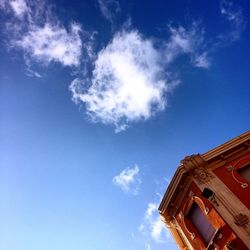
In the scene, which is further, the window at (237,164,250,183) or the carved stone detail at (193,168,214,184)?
the carved stone detail at (193,168,214,184)

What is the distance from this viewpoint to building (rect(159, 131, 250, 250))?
557 inches

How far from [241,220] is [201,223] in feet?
11.3

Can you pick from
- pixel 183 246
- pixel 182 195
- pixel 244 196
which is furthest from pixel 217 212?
pixel 183 246

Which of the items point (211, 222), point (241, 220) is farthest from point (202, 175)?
point (241, 220)

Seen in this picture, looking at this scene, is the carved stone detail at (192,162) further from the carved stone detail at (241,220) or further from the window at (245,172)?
the carved stone detail at (241,220)

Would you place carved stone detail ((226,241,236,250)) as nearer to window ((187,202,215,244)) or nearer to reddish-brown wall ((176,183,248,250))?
reddish-brown wall ((176,183,248,250))

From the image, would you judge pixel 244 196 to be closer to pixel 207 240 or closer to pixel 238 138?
pixel 207 240

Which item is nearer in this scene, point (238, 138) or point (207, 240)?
point (207, 240)

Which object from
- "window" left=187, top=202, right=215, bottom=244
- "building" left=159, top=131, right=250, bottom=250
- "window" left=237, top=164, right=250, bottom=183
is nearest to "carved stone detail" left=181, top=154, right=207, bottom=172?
"building" left=159, top=131, right=250, bottom=250

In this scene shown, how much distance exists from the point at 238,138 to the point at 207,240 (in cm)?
720

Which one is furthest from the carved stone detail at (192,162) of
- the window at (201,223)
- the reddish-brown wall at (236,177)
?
the window at (201,223)

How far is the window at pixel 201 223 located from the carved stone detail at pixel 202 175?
69.4 inches

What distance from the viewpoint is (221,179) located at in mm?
16578

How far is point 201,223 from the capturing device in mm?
16719
